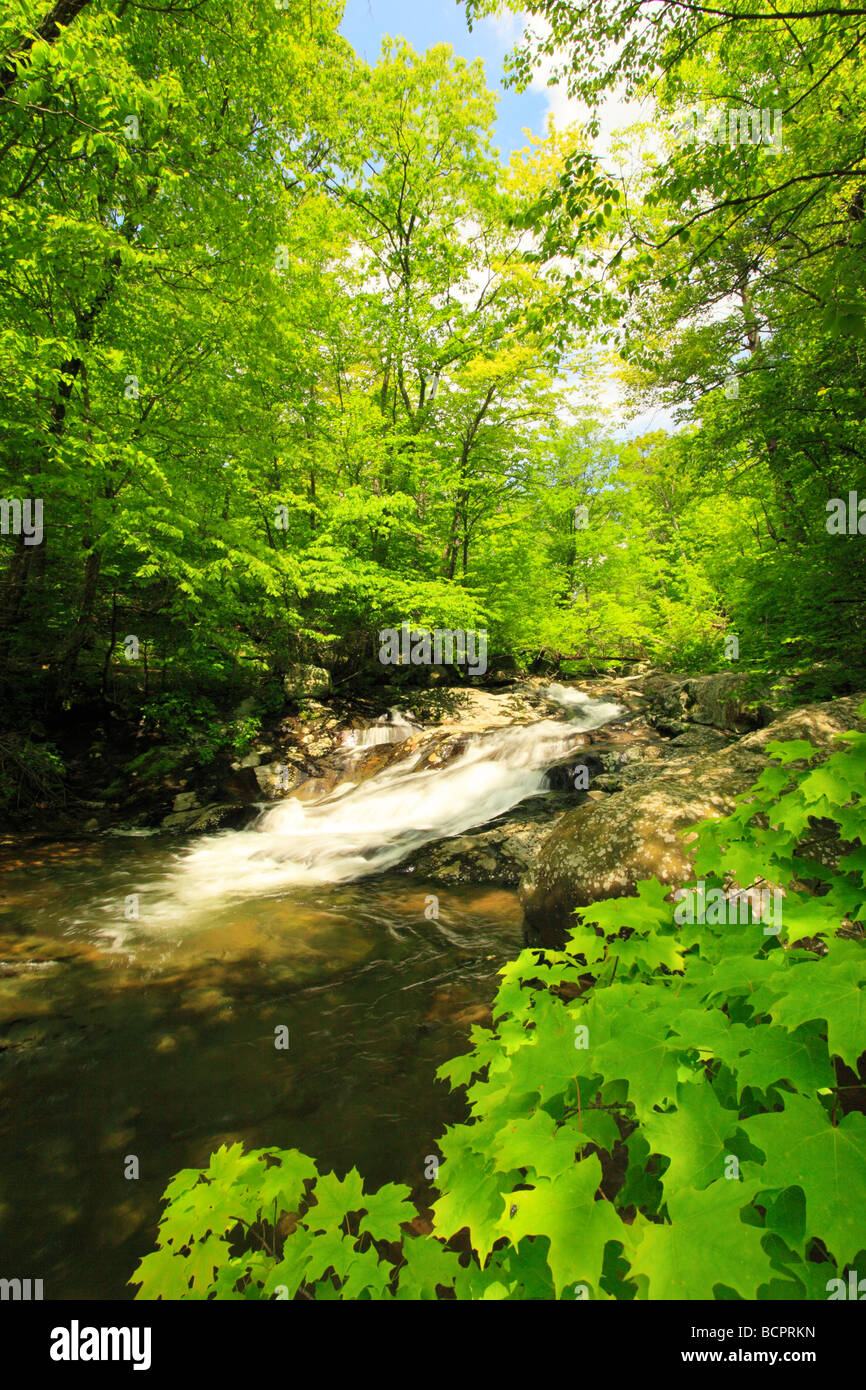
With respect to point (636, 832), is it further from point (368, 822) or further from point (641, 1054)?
point (368, 822)

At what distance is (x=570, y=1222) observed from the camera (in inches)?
41.9

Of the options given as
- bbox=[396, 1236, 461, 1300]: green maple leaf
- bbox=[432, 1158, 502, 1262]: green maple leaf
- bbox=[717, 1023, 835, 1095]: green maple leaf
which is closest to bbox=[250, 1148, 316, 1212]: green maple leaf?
bbox=[396, 1236, 461, 1300]: green maple leaf

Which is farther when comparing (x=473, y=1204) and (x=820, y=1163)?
(x=473, y=1204)

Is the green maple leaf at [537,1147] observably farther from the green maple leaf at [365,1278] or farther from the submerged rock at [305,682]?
the submerged rock at [305,682]

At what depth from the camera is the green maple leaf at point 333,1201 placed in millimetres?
1474

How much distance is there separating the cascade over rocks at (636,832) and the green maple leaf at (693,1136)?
10.8 feet

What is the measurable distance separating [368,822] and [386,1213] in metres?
8.53

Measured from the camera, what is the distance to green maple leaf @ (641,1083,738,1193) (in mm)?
1042

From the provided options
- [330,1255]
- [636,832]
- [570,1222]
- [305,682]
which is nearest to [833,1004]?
[570,1222]

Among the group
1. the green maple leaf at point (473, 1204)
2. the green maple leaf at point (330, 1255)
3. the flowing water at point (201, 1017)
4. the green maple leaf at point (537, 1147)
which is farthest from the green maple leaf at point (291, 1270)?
the flowing water at point (201, 1017)
